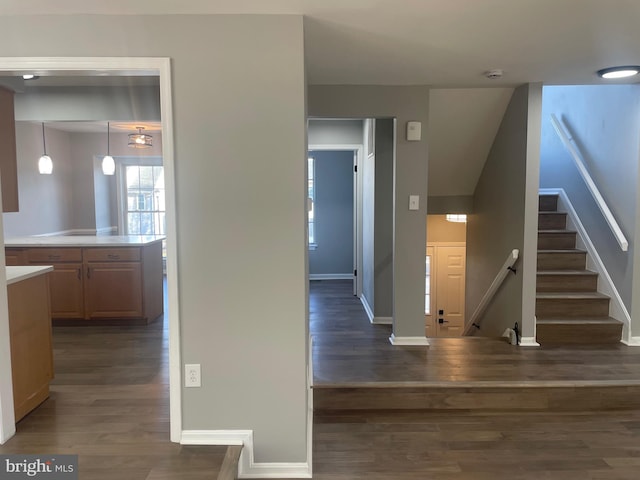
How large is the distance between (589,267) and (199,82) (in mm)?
4040

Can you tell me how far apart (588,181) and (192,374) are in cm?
396

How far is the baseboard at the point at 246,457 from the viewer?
2.31 m

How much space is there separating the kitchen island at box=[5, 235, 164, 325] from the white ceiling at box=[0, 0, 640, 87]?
256cm

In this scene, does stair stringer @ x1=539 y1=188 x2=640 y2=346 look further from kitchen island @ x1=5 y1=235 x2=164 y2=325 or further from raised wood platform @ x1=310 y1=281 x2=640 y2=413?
kitchen island @ x1=5 y1=235 x2=164 y2=325

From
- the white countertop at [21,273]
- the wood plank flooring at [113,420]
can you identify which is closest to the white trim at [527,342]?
the wood plank flooring at [113,420]

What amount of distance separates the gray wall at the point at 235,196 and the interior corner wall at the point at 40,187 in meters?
4.01

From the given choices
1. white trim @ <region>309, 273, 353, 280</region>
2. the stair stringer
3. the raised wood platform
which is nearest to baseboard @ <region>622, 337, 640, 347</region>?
the stair stringer

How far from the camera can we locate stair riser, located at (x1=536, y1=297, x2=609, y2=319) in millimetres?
4020

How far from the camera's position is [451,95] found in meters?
3.87

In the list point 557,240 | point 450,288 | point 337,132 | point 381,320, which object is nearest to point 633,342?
point 557,240

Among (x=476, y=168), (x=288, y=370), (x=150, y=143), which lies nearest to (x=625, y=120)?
(x=476, y=168)

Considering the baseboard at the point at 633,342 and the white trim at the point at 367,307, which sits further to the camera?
the white trim at the point at 367,307

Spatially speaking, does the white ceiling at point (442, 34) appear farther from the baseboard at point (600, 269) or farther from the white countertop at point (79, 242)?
the white countertop at point (79, 242)

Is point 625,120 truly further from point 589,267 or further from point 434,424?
point 434,424
